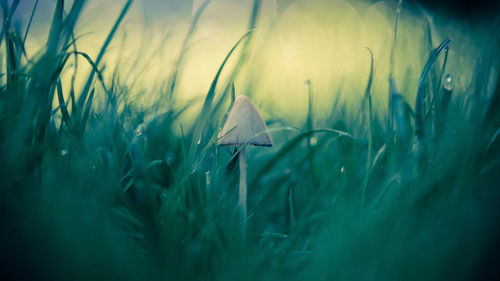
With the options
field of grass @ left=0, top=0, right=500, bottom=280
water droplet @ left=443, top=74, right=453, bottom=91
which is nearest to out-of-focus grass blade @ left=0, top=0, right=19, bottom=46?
field of grass @ left=0, top=0, right=500, bottom=280

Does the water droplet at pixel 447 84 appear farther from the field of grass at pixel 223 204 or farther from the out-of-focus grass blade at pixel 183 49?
the out-of-focus grass blade at pixel 183 49

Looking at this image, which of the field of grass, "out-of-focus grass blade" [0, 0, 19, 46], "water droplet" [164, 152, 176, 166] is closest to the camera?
the field of grass

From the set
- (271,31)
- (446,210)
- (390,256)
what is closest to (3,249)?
(390,256)

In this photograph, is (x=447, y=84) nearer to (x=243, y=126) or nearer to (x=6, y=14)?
(x=243, y=126)

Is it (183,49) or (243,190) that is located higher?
(183,49)

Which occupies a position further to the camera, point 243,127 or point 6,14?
point 243,127

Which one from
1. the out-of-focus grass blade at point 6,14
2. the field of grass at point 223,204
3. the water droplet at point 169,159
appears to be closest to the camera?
the field of grass at point 223,204

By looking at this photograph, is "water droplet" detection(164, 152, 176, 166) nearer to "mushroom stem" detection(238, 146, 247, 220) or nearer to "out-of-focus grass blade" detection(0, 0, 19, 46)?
"mushroom stem" detection(238, 146, 247, 220)

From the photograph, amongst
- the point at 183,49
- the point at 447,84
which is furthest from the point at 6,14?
the point at 447,84

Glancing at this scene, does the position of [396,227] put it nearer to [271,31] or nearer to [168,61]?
[271,31]

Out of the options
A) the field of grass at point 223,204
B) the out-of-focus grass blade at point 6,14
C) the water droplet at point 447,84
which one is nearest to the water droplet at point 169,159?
the field of grass at point 223,204

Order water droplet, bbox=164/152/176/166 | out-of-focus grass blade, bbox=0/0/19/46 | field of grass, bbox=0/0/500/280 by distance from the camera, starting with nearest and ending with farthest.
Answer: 1. field of grass, bbox=0/0/500/280
2. out-of-focus grass blade, bbox=0/0/19/46
3. water droplet, bbox=164/152/176/166
